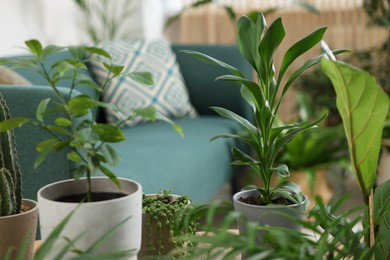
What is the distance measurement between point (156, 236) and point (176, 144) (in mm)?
1500

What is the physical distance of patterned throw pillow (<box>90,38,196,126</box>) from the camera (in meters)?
2.99

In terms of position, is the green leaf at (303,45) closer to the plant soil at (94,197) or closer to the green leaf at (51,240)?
the plant soil at (94,197)

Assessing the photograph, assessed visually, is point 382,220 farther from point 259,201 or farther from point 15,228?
point 15,228

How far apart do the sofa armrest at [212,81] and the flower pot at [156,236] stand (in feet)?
7.16

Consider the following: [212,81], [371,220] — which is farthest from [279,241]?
[212,81]

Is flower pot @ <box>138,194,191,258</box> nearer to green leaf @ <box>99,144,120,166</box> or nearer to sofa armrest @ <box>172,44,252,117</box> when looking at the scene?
green leaf @ <box>99,144,120,166</box>

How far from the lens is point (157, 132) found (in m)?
2.85

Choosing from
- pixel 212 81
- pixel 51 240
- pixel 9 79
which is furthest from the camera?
pixel 212 81

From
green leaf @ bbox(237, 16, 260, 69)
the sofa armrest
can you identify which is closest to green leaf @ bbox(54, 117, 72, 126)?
green leaf @ bbox(237, 16, 260, 69)

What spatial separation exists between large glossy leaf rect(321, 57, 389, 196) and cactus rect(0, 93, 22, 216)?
55cm

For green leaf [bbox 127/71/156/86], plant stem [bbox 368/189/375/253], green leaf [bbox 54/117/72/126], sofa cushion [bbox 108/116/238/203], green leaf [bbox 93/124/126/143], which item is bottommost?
sofa cushion [bbox 108/116/238/203]

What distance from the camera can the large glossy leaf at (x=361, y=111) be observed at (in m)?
0.98

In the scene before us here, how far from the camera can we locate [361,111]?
3.36ft

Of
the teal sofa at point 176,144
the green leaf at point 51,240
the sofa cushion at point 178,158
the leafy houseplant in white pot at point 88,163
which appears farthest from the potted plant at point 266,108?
the sofa cushion at point 178,158
